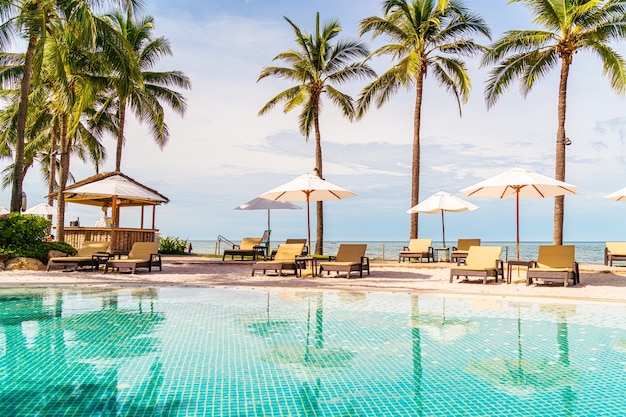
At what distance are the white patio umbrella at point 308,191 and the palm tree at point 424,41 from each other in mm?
5499

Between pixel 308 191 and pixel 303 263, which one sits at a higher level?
pixel 308 191

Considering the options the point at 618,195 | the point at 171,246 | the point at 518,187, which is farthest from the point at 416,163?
the point at 171,246

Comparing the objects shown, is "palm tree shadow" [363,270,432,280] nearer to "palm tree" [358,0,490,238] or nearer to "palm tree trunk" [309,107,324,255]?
"palm tree" [358,0,490,238]

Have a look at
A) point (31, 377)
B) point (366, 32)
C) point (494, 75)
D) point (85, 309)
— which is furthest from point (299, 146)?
point (31, 377)

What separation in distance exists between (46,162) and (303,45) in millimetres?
22976

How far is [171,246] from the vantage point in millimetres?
24250

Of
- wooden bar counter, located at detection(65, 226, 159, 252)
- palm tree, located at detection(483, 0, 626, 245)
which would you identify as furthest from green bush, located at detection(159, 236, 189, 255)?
palm tree, located at detection(483, 0, 626, 245)

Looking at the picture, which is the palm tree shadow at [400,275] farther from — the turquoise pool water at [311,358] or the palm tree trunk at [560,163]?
the palm tree trunk at [560,163]

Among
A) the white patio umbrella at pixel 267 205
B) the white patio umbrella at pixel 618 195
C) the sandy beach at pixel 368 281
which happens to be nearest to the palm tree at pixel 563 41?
the white patio umbrella at pixel 618 195

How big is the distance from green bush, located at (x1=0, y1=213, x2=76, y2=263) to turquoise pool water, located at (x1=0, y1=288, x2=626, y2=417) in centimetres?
543

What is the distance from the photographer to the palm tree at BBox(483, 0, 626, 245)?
51.9ft

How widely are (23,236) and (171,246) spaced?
10137mm

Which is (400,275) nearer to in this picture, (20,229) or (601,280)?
(601,280)

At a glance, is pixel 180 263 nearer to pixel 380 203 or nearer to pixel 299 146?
pixel 299 146
